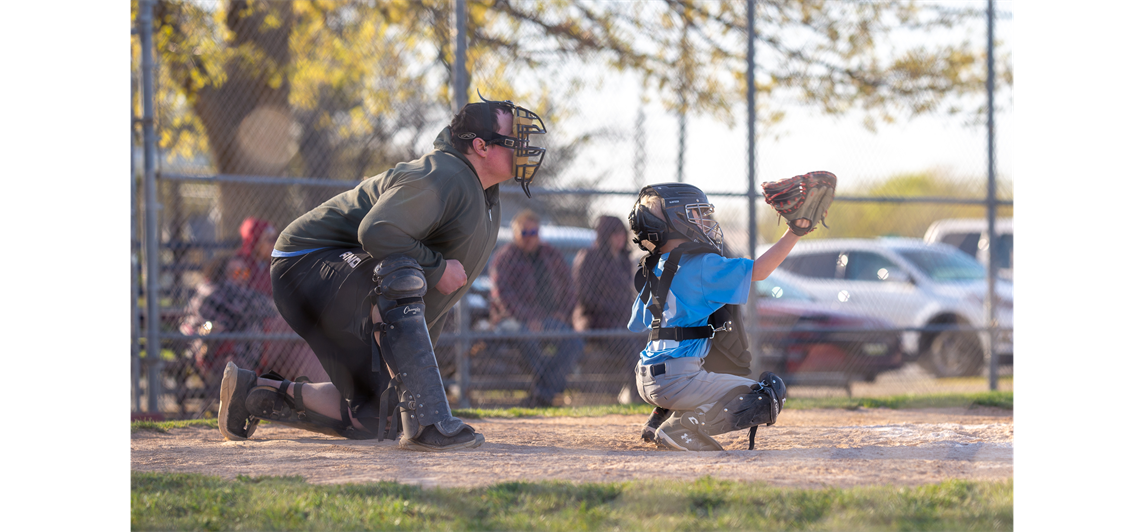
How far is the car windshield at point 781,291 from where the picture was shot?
32.2 ft

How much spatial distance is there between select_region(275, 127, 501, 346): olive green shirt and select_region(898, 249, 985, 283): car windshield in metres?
7.90

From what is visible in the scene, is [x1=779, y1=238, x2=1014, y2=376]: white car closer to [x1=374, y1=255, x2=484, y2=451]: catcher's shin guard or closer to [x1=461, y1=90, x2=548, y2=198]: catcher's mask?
[x1=461, y1=90, x2=548, y2=198]: catcher's mask

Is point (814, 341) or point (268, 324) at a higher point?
point (268, 324)

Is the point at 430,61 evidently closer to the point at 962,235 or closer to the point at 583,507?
the point at 583,507

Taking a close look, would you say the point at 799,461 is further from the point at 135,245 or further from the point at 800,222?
the point at 135,245

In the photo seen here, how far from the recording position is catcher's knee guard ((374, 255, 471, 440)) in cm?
370

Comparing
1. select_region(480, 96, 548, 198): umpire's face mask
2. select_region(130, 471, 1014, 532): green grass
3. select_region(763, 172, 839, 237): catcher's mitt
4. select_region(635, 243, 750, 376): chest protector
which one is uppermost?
select_region(480, 96, 548, 198): umpire's face mask

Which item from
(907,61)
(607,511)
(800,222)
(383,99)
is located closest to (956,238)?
(907,61)

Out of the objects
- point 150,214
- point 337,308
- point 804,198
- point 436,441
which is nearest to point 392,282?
point 337,308

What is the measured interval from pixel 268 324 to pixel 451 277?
10.5ft

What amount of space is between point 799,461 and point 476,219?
5.67 feet

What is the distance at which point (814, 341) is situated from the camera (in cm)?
913

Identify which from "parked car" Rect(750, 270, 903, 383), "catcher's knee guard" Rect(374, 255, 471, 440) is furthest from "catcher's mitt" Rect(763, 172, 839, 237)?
"parked car" Rect(750, 270, 903, 383)
